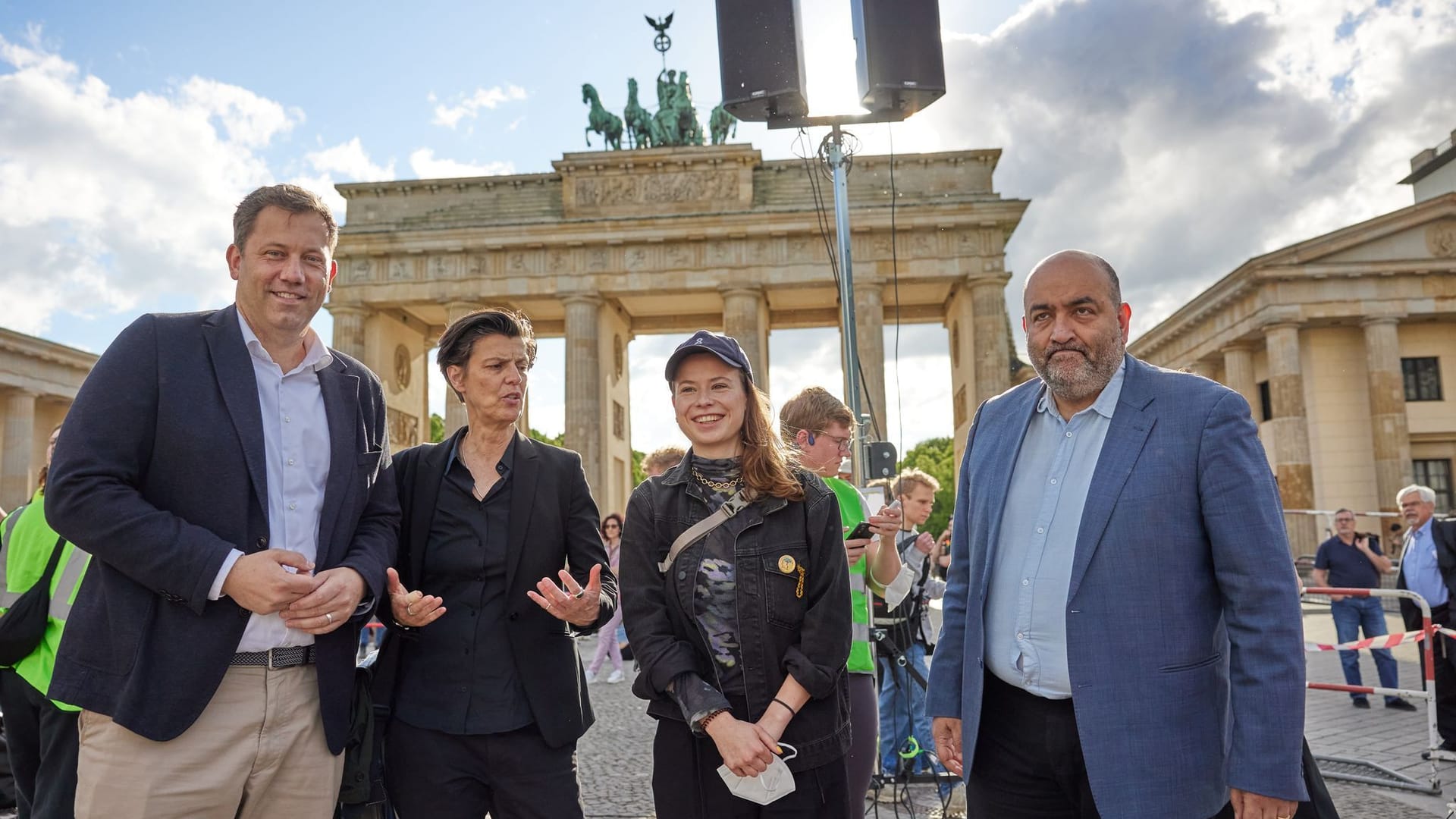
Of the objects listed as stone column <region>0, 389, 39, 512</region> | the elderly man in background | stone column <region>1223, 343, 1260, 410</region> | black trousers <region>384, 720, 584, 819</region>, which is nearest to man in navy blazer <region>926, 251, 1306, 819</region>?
black trousers <region>384, 720, 584, 819</region>

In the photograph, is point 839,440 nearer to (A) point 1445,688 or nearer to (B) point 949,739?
(B) point 949,739

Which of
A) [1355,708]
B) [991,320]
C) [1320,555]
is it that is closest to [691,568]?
[1355,708]

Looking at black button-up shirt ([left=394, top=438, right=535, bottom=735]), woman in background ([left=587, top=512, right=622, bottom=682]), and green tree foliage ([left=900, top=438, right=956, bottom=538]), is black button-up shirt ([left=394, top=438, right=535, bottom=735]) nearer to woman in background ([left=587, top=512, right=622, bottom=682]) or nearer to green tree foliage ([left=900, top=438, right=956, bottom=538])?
woman in background ([left=587, top=512, right=622, bottom=682])

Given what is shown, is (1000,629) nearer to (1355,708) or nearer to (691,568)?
(691,568)

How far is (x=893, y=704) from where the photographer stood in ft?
19.2

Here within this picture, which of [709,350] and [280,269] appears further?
[709,350]

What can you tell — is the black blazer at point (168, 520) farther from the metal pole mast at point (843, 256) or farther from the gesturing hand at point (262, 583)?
the metal pole mast at point (843, 256)

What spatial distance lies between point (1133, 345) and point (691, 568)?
4659cm

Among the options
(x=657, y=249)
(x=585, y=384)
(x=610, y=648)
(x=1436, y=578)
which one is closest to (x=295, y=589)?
(x=610, y=648)

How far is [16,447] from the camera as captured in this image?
32.6 metres

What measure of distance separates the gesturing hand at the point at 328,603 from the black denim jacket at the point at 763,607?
714 millimetres

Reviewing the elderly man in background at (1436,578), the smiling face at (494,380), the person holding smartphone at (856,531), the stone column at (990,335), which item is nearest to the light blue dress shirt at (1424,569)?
the elderly man in background at (1436,578)

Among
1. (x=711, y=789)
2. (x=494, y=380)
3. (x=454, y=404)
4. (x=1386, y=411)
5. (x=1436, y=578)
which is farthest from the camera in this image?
(x=1386, y=411)

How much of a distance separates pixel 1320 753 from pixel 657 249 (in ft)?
91.1
